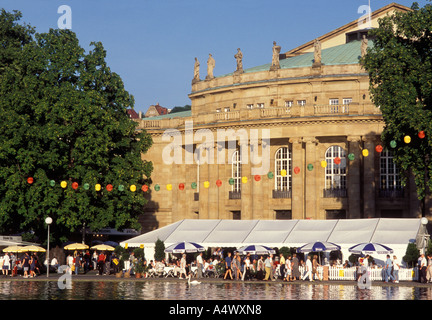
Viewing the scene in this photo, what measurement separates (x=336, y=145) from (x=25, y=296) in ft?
142

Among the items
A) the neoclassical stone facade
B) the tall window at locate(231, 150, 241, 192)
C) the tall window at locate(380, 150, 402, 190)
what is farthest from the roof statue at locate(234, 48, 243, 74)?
the tall window at locate(380, 150, 402, 190)

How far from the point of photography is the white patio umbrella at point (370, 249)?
58.2 meters

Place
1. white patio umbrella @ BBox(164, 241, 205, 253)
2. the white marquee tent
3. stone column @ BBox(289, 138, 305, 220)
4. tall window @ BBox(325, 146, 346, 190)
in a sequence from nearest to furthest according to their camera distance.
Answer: the white marquee tent, white patio umbrella @ BBox(164, 241, 205, 253), stone column @ BBox(289, 138, 305, 220), tall window @ BBox(325, 146, 346, 190)

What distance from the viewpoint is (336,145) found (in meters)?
80.9

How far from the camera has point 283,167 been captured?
270ft

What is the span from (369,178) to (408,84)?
20.5 meters

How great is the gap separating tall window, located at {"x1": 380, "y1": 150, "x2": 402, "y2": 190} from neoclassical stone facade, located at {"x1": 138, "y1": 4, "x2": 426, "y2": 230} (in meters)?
0.09

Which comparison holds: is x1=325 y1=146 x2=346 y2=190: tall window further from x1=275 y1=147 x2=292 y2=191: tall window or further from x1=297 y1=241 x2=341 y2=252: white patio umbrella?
x1=297 y1=241 x2=341 y2=252: white patio umbrella

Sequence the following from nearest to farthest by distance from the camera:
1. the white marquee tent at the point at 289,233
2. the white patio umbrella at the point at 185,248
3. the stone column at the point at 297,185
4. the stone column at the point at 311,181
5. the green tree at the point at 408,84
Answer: the green tree at the point at 408,84 < the white marquee tent at the point at 289,233 < the white patio umbrella at the point at 185,248 < the stone column at the point at 311,181 < the stone column at the point at 297,185

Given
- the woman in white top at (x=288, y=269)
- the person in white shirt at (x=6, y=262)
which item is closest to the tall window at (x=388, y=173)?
the woman in white top at (x=288, y=269)

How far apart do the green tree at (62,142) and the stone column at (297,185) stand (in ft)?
49.6

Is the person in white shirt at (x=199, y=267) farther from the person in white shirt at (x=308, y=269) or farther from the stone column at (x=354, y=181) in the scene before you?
the stone column at (x=354, y=181)

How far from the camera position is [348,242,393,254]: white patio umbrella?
58.2m
